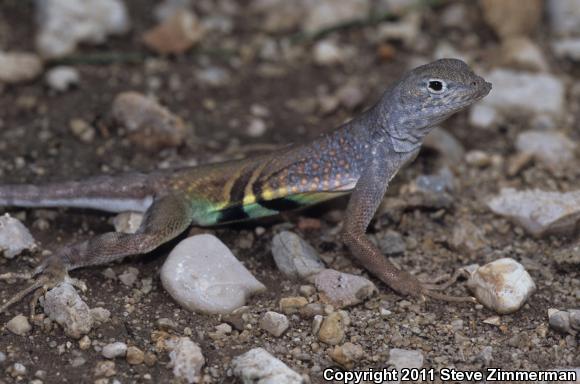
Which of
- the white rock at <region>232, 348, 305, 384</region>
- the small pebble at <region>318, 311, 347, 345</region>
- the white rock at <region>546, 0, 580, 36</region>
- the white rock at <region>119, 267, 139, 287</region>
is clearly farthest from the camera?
the white rock at <region>546, 0, 580, 36</region>

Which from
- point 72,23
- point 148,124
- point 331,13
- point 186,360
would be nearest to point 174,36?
point 72,23

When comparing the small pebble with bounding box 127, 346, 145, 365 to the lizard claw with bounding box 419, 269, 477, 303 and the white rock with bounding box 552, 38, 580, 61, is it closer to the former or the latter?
the lizard claw with bounding box 419, 269, 477, 303

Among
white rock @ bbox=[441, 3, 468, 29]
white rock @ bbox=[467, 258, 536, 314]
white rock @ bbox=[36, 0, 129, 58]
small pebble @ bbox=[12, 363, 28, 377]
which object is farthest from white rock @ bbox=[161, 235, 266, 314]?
white rock @ bbox=[441, 3, 468, 29]

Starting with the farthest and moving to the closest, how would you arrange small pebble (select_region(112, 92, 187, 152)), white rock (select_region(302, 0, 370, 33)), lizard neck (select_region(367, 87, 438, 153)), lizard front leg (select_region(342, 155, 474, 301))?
white rock (select_region(302, 0, 370, 33)) → small pebble (select_region(112, 92, 187, 152)) → lizard neck (select_region(367, 87, 438, 153)) → lizard front leg (select_region(342, 155, 474, 301))

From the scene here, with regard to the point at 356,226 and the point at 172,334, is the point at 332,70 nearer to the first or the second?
the point at 356,226

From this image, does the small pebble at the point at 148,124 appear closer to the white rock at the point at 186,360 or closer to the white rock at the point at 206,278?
the white rock at the point at 206,278

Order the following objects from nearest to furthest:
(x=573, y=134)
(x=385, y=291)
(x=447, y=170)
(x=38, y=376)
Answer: (x=38, y=376), (x=385, y=291), (x=447, y=170), (x=573, y=134)

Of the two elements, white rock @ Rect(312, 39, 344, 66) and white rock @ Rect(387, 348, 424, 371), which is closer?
white rock @ Rect(387, 348, 424, 371)

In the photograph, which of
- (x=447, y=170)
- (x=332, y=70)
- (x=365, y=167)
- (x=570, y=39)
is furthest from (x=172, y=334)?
(x=570, y=39)
